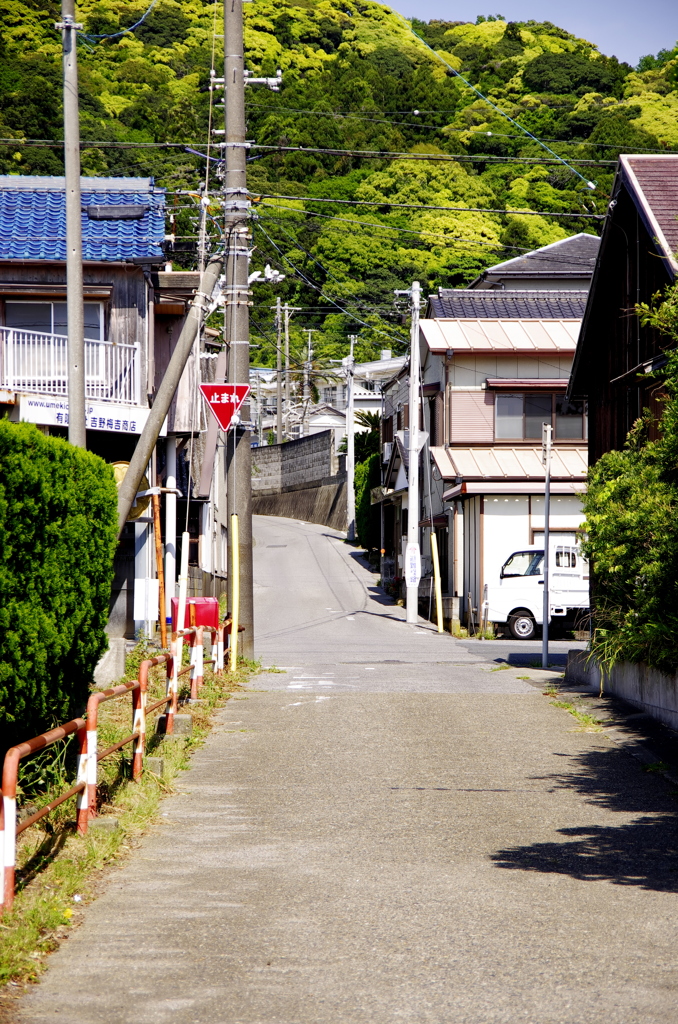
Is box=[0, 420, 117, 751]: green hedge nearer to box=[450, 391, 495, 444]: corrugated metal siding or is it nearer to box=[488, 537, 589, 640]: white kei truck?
box=[488, 537, 589, 640]: white kei truck

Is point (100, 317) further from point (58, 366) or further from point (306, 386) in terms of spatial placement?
point (306, 386)

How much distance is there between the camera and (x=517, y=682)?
1622 centimetres

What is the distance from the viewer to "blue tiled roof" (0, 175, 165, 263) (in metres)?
21.2

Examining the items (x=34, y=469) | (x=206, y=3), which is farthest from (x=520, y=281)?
(x=206, y=3)

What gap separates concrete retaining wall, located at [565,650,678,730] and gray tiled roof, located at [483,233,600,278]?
91.6 ft

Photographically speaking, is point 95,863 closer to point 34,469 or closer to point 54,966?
point 54,966

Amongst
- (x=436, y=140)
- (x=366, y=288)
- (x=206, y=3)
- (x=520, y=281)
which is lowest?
(x=520, y=281)

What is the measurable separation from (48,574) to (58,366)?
14.7m

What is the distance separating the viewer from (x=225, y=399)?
1583cm

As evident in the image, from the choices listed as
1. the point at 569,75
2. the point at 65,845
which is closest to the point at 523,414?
the point at 65,845

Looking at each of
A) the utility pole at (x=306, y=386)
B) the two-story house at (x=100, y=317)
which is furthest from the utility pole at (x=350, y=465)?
the two-story house at (x=100, y=317)

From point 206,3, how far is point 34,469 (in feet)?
297

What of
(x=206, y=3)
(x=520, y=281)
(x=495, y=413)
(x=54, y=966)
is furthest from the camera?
(x=206, y=3)

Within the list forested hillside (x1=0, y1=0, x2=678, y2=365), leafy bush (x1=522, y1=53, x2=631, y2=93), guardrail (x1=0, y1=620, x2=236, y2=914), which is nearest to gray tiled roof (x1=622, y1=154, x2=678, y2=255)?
guardrail (x1=0, y1=620, x2=236, y2=914)
